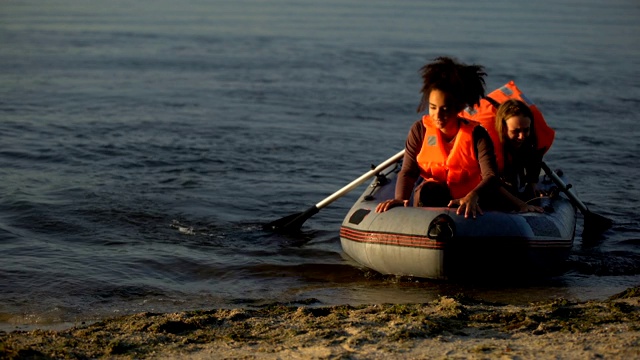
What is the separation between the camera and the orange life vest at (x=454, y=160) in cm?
712

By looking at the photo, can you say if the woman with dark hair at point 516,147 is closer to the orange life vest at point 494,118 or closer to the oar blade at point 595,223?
the orange life vest at point 494,118

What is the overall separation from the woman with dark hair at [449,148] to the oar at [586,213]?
1468mm

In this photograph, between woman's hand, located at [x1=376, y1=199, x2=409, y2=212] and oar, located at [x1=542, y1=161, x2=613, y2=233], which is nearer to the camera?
woman's hand, located at [x1=376, y1=199, x2=409, y2=212]

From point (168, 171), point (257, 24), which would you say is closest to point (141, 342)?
point (168, 171)

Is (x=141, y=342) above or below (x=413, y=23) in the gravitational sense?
below

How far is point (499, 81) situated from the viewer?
58.0 ft

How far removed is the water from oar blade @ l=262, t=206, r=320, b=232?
11 cm

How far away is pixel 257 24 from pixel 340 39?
3504 millimetres

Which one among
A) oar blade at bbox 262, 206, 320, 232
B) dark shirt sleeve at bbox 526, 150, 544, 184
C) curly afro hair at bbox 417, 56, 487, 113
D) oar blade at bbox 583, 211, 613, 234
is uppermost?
curly afro hair at bbox 417, 56, 487, 113

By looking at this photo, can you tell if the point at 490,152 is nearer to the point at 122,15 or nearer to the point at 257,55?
the point at 257,55

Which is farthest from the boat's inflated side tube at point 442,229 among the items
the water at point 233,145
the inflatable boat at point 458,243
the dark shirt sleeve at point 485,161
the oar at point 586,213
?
the oar at point 586,213

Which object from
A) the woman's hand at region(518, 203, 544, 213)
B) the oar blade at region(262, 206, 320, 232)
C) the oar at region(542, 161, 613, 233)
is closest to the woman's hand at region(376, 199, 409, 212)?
the woman's hand at region(518, 203, 544, 213)

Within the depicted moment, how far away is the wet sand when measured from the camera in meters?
5.05

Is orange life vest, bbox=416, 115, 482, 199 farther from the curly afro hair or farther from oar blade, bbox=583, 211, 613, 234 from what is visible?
oar blade, bbox=583, 211, 613, 234
